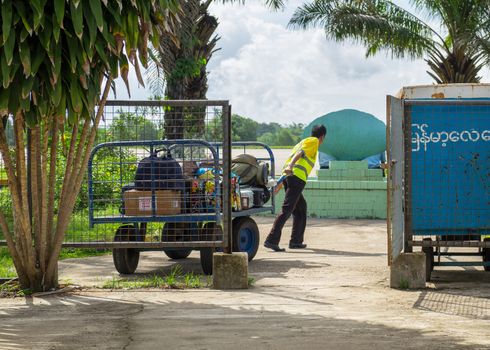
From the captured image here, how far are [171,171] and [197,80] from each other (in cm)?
1301

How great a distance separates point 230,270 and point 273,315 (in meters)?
1.64

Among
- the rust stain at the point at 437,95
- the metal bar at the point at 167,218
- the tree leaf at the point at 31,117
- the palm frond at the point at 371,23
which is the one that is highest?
the palm frond at the point at 371,23

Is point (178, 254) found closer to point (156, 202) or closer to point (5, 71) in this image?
point (156, 202)

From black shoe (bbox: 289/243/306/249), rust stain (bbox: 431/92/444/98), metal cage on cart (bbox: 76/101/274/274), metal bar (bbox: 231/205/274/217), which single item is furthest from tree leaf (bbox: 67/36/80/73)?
rust stain (bbox: 431/92/444/98)

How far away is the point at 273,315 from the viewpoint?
8258mm

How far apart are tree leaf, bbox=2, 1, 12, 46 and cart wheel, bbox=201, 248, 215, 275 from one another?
4.23 meters

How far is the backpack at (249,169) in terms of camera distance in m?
13.2

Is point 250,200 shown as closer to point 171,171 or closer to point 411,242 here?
point 171,171

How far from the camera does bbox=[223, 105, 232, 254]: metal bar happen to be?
9.84 meters

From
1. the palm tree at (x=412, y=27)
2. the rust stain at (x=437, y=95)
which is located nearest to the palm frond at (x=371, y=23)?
the palm tree at (x=412, y=27)

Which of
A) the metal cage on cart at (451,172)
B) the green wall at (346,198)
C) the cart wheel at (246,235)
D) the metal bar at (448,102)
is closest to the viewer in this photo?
the metal bar at (448,102)

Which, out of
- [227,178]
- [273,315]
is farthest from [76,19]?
[273,315]

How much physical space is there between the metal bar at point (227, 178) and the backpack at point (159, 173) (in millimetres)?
971

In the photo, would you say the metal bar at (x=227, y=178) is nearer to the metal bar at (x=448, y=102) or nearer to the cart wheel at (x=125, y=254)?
the cart wheel at (x=125, y=254)
